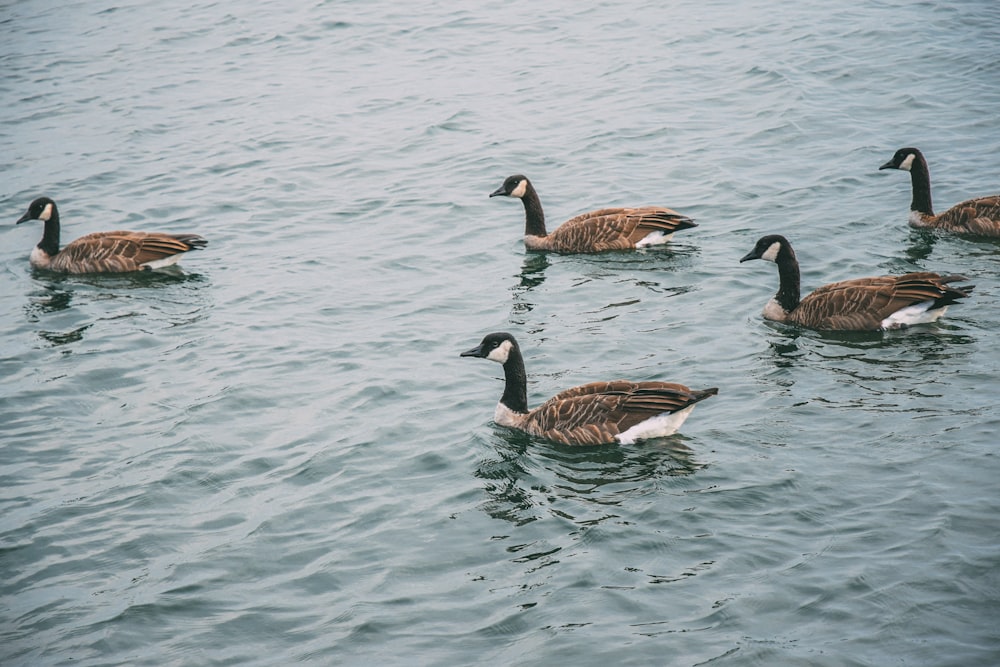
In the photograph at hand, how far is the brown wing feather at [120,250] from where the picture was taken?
16516 millimetres

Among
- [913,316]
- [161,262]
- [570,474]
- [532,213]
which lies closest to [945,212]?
[913,316]

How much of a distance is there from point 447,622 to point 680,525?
2254 mm

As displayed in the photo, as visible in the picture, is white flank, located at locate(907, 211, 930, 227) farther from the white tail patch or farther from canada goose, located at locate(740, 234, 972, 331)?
the white tail patch

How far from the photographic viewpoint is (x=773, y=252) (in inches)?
542

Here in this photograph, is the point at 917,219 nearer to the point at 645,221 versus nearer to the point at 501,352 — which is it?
the point at 645,221

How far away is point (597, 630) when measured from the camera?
8.30m

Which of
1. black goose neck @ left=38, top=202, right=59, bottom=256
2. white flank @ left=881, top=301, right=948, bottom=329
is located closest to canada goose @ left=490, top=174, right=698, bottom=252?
white flank @ left=881, top=301, right=948, bottom=329

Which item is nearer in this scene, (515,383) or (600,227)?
(515,383)

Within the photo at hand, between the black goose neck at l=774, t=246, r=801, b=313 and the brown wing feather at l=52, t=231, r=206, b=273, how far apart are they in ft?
28.5

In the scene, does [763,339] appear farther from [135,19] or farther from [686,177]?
[135,19]

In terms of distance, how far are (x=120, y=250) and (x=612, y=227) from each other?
7.52m

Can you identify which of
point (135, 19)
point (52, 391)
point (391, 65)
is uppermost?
point (135, 19)

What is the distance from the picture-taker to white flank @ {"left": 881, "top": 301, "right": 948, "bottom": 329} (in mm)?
12539

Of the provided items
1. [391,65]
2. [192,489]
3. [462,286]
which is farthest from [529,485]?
[391,65]
